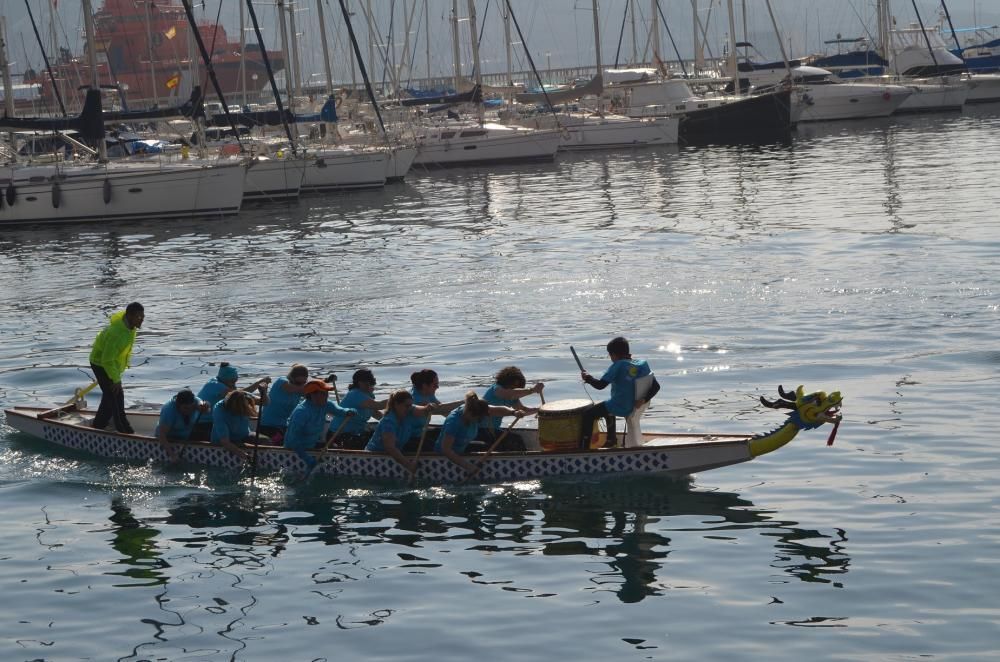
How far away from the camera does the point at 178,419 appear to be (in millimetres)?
18375

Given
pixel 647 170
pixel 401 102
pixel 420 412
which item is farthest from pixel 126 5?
pixel 420 412

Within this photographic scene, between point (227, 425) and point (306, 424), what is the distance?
1139mm

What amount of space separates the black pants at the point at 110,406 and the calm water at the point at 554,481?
25.5 inches

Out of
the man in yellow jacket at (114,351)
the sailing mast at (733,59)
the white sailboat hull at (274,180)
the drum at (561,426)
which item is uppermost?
the sailing mast at (733,59)

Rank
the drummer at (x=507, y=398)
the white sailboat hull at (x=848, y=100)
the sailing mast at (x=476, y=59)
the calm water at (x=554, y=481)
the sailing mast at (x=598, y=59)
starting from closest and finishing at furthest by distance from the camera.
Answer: the calm water at (x=554, y=481), the drummer at (x=507, y=398), the sailing mast at (x=476, y=59), the sailing mast at (x=598, y=59), the white sailboat hull at (x=848, y=100)

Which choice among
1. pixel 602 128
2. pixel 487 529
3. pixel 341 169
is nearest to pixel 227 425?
pixel 487 529

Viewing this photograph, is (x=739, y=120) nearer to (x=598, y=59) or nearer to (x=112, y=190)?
(x=598, y=59)

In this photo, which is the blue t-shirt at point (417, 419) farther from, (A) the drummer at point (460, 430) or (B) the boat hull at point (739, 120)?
(B) the boat hull at point (739, 120)

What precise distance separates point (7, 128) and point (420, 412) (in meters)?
37.1

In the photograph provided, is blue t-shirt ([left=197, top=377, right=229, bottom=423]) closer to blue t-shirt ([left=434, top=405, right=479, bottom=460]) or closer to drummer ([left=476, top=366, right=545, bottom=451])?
blue t-shirt ([left=434, top=405, right=479, bottom=460])

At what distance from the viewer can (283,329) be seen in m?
28.8

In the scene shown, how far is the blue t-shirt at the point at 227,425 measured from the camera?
57.8ft

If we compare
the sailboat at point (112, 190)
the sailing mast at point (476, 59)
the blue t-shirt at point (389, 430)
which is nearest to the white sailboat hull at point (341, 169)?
the sailboat at point (112, 190)

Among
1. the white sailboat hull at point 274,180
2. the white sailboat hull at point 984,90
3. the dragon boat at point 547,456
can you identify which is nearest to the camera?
the dragon boat at point 547,456
